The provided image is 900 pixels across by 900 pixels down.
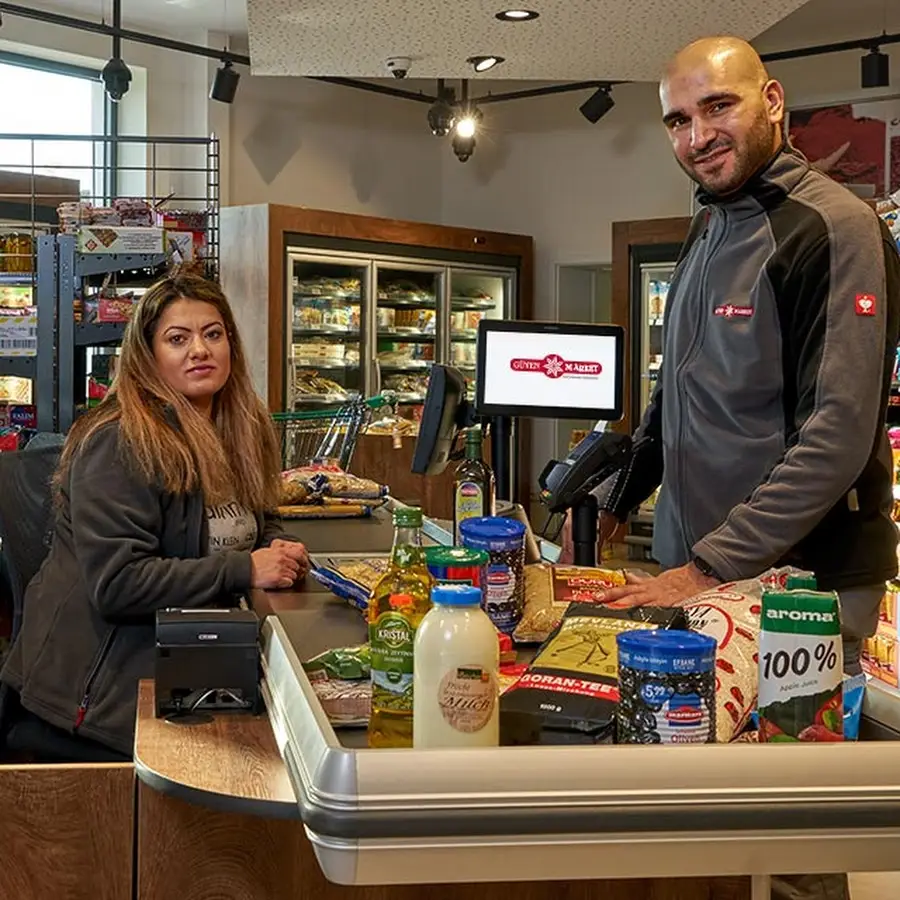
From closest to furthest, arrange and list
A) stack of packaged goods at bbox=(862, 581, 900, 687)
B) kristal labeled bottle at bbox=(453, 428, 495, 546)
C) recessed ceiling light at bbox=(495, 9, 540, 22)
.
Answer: kristal labeled bottle at bbox=(453, 428, 495, 546) < stack of packaged goods at bbox=(862, 581, 900, 687) < recessed ceiling light at bbox=(495, 9, 540, 22)

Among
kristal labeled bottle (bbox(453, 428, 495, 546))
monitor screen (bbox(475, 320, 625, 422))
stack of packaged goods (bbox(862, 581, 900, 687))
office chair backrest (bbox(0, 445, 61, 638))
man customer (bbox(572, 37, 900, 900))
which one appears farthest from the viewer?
stack of packaged goods (bbox(862, 581, 900, 687))

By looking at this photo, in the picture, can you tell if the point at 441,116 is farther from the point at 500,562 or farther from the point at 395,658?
the point at 395,658

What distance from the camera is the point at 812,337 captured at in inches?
76.3

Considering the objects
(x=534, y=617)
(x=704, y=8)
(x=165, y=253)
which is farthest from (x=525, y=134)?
(x=534, y=617)

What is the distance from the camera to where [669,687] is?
1127 millimetres

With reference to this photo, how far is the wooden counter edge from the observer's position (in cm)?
127

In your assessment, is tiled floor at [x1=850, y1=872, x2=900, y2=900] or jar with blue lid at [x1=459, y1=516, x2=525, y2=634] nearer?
jar with blue lid at [x1=459, y1=516, x2=525, y2=634]

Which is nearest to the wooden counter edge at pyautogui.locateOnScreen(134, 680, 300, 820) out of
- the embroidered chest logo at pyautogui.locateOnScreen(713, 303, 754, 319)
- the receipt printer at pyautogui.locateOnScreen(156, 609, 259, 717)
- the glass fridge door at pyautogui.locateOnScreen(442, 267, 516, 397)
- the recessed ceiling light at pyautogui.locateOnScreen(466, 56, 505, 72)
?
Answer: the receipt printer at pyautogui.locateOnScreen(156, 609, 259, 717)

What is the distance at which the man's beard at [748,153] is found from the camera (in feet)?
6.68

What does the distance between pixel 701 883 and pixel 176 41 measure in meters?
7.54

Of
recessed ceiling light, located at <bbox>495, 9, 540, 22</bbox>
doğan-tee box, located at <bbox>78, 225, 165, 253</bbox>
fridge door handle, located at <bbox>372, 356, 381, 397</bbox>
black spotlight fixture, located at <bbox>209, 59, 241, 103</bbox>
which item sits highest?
black spotlight fixture, located at <bbox>209, 59, 241, 103</bbox>

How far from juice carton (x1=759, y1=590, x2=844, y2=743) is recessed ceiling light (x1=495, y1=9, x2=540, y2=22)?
183 inches

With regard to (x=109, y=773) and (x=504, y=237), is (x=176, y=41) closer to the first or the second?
(x=504, y=237)

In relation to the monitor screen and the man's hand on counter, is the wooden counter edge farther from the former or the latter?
the monitor screen
